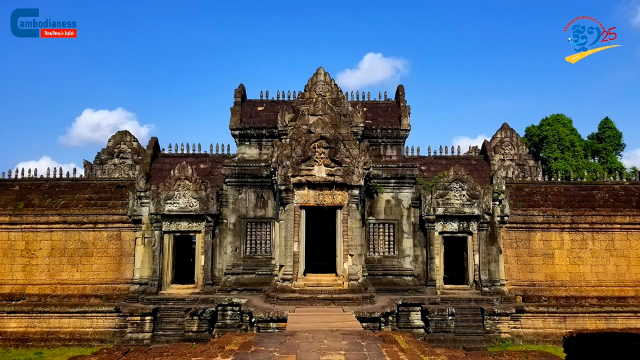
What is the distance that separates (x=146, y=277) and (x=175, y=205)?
2.53 m

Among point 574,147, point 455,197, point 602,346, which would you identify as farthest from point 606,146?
point 602,346

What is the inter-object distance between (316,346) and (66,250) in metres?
10.6

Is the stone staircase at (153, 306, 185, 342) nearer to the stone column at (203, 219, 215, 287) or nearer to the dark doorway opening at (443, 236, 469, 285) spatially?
the stone column at (203, 219, 215, 287)

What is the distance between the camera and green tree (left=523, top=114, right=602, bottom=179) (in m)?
32.8

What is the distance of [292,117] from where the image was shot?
1366 cm

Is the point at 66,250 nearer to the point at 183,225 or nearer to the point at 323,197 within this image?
the point at 183,225

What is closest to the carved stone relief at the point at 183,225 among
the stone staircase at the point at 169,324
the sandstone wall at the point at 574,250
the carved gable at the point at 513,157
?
the stone staircase at the point at 169,324

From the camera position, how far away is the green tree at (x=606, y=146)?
109 feet

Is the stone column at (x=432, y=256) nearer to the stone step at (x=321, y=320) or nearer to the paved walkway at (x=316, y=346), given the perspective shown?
the stone step at (x=321, y=320)

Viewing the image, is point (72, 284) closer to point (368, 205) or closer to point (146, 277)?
point (146, 277)

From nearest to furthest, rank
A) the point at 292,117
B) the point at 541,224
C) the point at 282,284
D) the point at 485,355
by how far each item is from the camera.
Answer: the point at 485,355, the point at 282,284, the point at 292,117, the point at 541,224

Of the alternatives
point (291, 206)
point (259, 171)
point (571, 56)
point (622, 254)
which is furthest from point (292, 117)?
point (622, 254)

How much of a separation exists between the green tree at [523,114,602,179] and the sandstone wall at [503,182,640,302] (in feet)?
61.9

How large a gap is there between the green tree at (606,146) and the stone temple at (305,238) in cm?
2010
